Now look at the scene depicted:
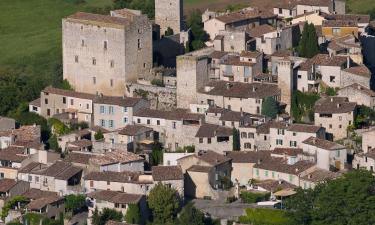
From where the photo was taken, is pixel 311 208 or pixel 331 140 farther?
pixel 331 140

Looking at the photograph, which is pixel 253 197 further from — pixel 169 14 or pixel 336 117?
pixel 169 14

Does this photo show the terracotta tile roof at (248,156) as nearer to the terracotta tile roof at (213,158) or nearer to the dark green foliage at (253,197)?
the terracotta tile roof at (213,158)

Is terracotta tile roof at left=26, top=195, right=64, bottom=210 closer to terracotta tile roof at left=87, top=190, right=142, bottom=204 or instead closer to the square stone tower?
terracotta tile roof at left=87, top=190, right=142, bottom=204

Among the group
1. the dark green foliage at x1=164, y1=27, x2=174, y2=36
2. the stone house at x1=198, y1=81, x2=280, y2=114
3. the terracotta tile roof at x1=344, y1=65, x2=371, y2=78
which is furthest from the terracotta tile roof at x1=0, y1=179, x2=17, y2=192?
the terracotta tile roof at x1=344, y1=65, x2=371, y2=78

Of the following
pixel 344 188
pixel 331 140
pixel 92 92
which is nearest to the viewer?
pixel 344 188

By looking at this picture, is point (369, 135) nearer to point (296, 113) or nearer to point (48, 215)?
point (296, 113)

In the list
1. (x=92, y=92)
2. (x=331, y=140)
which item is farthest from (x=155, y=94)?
(x=331, y=140)

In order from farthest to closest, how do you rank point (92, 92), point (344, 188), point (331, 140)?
point (92, 92), point (331, 140), point (344, 188)
